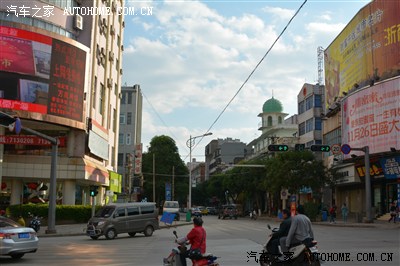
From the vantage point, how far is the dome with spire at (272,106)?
10062 cm

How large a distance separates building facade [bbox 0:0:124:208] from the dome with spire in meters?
56.3

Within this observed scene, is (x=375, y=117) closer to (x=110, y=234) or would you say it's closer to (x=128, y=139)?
(x=110, y=234)

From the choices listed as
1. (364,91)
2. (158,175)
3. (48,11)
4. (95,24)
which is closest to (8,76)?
(48,11)

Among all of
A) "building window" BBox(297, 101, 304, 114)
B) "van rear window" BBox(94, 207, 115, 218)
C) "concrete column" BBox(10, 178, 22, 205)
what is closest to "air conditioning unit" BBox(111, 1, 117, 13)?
"concrete column" BBox(10, 178, 22, 205)

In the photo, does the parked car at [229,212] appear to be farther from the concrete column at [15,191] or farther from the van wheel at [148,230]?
the van wheel at [148,230]

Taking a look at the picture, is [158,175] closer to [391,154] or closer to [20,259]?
[391,154]

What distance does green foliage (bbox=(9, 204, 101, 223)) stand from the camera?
38.6 m

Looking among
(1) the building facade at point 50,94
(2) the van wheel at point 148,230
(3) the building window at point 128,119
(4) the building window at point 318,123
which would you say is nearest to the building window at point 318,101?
(4) the building window at point 318,123

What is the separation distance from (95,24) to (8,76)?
12304 millimetres

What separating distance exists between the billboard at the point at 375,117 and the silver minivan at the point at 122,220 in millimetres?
21545

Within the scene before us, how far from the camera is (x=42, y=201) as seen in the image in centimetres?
4481

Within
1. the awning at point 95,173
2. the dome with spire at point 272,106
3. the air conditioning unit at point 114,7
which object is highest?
the air conditioning unit at point 114,7

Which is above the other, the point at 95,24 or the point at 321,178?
the point at 95,24

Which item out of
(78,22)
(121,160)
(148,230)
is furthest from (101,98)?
(121,160)
